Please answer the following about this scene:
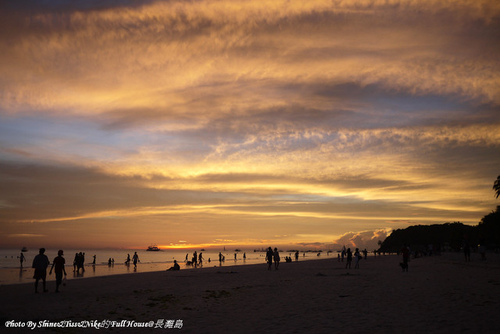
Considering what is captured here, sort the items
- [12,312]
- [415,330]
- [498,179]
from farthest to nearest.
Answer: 1. [498,179]
2. [12,312]
3. [415,330]

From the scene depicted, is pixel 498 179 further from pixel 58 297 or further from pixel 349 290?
pixel 58 297

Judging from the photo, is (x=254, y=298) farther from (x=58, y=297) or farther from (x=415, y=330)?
(x=58, y=297)

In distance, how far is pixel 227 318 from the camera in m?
13.0

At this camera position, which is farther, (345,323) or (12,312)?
(12,312)

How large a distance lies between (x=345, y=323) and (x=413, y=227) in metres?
205

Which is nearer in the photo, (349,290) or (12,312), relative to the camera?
(12,312)

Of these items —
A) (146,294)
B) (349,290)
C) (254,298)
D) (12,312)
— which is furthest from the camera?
(146,294)

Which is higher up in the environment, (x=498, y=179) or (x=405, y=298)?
(x=498, y=179)

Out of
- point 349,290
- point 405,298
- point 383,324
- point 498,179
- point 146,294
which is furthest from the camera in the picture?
point 498,179

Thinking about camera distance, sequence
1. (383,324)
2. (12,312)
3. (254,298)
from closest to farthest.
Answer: (383,324)
(12,312)
(254,298)

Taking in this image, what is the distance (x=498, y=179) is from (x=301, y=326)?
2755 inches

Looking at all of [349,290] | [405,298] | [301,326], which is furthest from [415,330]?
[349,290]

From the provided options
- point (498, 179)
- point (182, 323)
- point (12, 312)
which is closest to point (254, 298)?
point (182, 323)

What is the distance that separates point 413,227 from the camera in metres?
196
